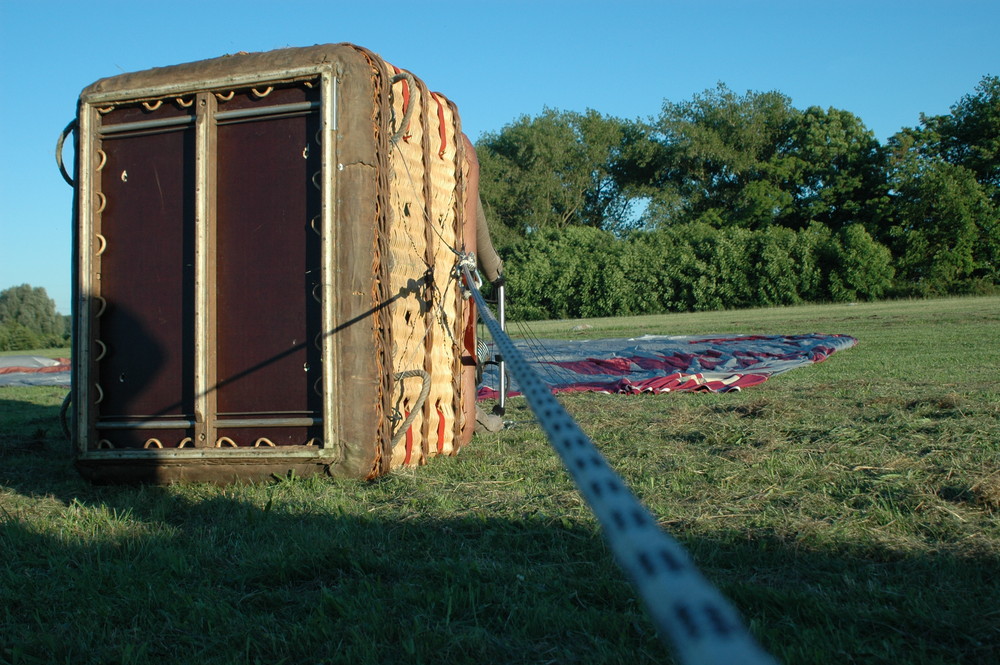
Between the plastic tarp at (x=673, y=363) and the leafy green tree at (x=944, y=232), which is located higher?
the leafy green tree at (x=944, y=232)

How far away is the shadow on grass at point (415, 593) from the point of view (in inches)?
77.9

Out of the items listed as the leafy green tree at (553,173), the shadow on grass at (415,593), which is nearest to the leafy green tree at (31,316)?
the leafy green tree at (553,173)

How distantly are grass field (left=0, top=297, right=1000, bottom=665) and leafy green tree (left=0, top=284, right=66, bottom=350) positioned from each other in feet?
95.3

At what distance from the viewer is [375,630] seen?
2.09 meters

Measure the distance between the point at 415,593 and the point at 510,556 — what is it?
0.43 m

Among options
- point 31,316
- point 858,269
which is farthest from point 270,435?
point 31,316

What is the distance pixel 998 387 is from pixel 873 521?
3966 millimetres

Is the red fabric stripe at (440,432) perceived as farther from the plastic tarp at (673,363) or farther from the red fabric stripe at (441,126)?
the plastic tarp at (673,363)

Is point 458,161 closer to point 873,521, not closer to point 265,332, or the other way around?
point 265,332

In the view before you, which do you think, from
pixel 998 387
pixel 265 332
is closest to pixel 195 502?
pixel 265 332

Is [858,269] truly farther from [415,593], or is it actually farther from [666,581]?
[666,581]

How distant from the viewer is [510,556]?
8.68ft

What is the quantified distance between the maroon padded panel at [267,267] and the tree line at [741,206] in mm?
25055

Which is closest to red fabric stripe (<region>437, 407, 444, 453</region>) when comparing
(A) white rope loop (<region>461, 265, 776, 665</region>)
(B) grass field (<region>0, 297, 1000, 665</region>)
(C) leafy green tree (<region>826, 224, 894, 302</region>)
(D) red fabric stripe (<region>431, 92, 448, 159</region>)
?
(B) grass field (<region>0, 297, 1000, 665</region>)
